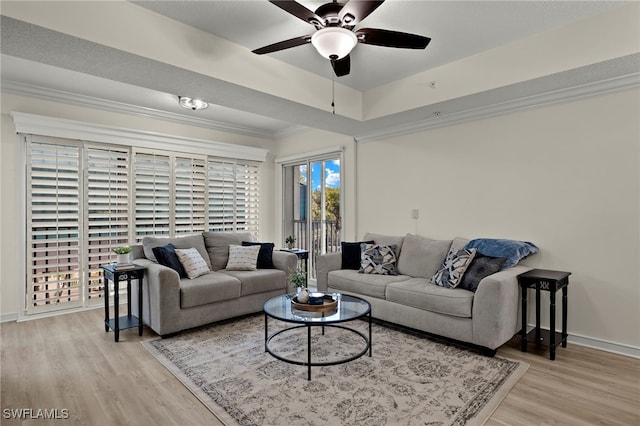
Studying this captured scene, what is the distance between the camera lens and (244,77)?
3215 mm

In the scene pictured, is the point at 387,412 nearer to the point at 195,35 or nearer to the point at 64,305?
the point at 195,35

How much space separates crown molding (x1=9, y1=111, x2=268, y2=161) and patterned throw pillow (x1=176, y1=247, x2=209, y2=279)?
6.21ft

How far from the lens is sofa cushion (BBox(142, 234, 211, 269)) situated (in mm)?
4082

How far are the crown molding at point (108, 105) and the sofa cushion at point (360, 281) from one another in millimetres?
3188

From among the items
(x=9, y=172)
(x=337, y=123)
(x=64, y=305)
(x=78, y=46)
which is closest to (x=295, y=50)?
(x=337, y=123)

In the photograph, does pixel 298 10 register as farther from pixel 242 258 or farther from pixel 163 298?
pixel 242 258

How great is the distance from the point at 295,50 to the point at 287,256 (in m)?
2.48

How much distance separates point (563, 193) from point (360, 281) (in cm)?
222

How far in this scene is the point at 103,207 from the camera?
4.58 meters

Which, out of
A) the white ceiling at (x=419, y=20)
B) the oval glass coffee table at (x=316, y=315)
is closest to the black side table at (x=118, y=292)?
the oval glass coffee table at (x=316, y=315)

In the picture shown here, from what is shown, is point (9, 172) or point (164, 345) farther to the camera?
point (9, 172)

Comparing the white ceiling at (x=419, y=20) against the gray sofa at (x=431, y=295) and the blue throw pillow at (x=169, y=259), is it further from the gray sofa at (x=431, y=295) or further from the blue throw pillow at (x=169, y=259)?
the blue throw pillow at (x=169, y=259)

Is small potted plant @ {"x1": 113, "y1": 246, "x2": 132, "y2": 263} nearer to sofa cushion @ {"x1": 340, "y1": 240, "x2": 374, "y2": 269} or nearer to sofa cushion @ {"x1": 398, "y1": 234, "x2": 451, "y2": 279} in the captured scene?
sofa cushion @ {"x1": 340, "y1": 240, "x2": 374, "y2": 269}

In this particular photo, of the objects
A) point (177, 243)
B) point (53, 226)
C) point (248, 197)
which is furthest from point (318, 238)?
point (53, 226)
